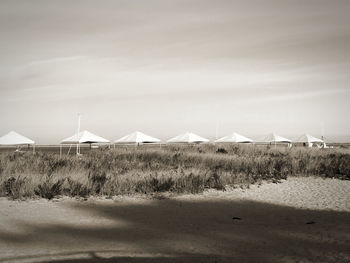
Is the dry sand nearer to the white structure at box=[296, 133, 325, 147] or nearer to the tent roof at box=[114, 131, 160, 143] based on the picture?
the tent roof at box=[114, 131, 160, 143]

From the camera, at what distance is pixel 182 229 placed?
699 cm

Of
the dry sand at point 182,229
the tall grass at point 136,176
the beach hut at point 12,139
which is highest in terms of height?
the beach hut at point 12,139

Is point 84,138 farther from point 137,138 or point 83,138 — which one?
point 137,138

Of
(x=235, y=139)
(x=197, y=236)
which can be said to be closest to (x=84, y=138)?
(x=235, y=139)

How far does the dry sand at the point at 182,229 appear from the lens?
514 cm

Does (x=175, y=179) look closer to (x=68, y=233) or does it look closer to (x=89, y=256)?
(x=68, y=233)

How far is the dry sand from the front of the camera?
5145 mm

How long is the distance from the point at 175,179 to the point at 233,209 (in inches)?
144

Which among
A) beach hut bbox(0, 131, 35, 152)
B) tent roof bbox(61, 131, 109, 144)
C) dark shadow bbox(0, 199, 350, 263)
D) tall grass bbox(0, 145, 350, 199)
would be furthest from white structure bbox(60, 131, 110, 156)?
dark shadow bbox(0, 199, 350, 263)

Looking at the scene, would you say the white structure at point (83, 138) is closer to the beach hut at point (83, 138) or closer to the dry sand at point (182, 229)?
the beach hut at point (83, 138)

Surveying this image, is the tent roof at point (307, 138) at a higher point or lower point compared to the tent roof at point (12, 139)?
higher

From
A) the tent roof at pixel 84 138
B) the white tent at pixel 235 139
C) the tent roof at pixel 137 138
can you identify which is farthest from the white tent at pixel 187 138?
the tent roof at pixel 84 138

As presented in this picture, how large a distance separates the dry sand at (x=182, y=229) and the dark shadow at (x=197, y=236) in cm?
2

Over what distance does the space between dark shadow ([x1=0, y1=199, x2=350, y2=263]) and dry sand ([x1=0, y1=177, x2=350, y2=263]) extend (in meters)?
0.02
